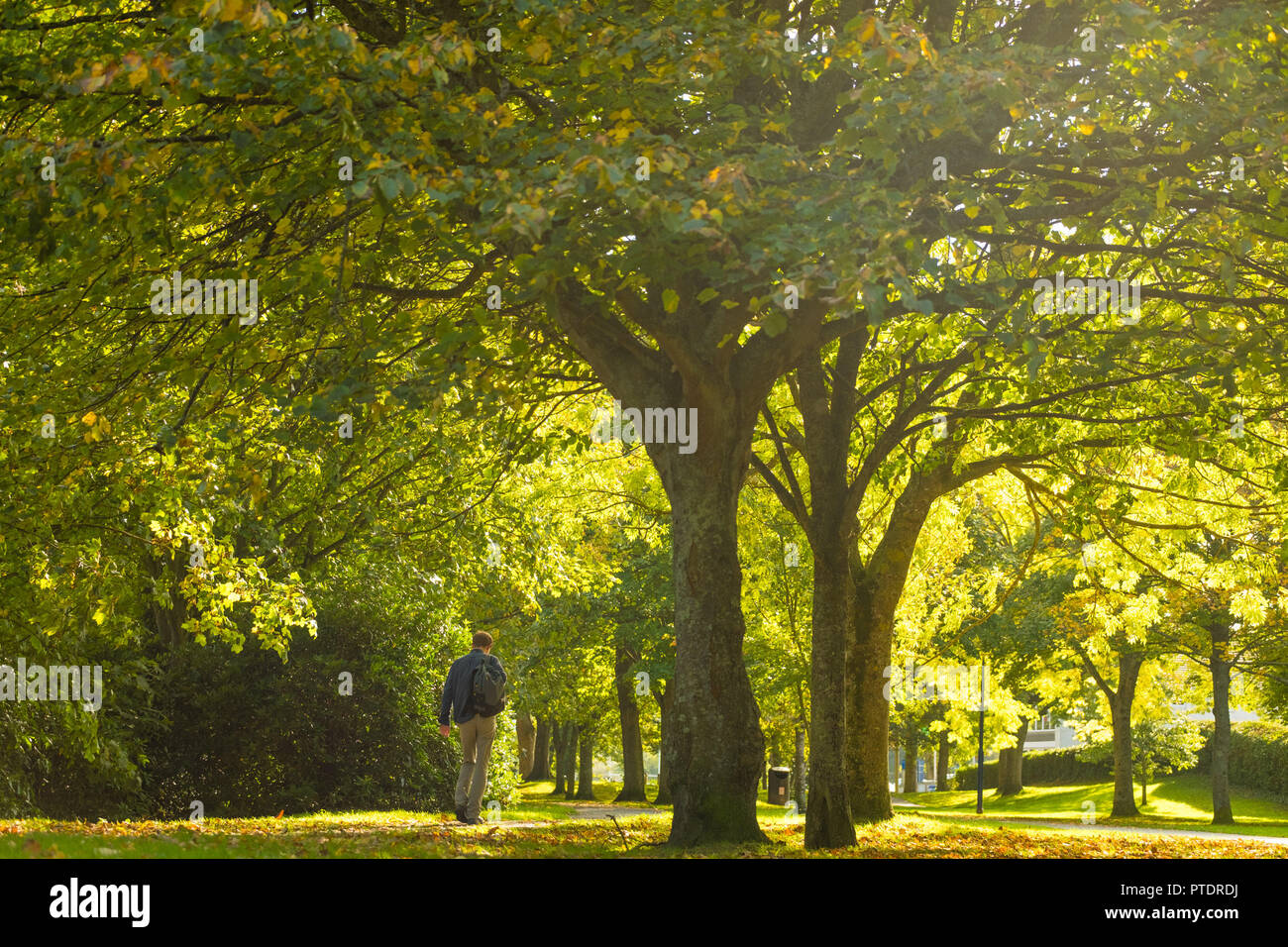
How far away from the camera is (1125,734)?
32906 mm

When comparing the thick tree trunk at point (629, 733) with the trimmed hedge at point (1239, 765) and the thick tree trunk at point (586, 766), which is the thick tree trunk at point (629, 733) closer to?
the thick tree trunk at point (586, 766)

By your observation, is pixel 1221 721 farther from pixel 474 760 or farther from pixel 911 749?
pixel 474 760

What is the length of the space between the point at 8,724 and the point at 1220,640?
28791 millimetres

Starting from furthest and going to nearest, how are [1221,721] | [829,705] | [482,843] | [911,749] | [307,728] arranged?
[911,749]
[1221,721]
[307,728]
[829,705]
[482,843]

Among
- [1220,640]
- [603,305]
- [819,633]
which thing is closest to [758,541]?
[819,633]

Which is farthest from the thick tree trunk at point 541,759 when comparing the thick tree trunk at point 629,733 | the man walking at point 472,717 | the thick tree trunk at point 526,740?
the man walking at point 472,717

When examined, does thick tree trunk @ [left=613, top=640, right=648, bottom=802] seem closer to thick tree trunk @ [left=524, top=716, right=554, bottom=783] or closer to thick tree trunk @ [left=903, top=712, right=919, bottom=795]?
thick tree trunk @ [left=903, top=712, right=919, bottom=795]

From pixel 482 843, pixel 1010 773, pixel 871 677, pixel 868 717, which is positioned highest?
pixel 871 677

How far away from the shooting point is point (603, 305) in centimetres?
1066

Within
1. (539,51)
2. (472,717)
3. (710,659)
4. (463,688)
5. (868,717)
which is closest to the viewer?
(539,51)

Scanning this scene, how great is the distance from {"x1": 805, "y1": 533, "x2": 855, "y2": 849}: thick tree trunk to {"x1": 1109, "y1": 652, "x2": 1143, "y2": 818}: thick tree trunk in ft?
74.1

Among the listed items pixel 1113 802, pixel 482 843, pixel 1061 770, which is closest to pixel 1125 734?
pixel 1113 802

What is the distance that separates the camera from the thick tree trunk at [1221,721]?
3058 centimetres

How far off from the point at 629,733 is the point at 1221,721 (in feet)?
53.4
